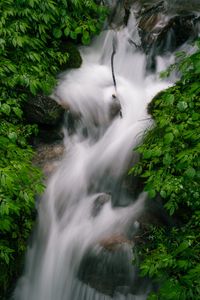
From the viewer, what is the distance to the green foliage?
3.09m

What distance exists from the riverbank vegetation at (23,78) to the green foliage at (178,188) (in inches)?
46.9

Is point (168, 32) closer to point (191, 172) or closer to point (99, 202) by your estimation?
point (99, 202)

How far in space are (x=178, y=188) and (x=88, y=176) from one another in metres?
1.86

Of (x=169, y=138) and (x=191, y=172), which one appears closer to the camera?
(x=191, y=172)

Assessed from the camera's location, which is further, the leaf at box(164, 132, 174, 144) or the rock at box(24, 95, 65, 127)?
the rock at box(24, 95, 65, 127)

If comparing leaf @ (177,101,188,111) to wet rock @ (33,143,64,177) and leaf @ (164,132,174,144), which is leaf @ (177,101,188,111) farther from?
wet rock @ (33,143,64,177)

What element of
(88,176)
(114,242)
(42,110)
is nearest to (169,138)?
(114,242)

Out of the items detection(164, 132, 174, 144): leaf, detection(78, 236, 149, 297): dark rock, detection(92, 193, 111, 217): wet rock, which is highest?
detection(92, 193, 111, 217): wet rock

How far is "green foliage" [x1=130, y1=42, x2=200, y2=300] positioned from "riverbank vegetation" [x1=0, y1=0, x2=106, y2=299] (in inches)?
46.9

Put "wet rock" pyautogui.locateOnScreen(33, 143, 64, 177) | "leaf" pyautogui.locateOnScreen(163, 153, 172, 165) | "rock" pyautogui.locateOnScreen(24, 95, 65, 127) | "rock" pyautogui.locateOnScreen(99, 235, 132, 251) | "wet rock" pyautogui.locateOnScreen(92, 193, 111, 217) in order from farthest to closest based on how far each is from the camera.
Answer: "rock" pyautogui.locateOnScreen(24, 95, 65, 127), "wet rock" pyautogui.locateOnScreen(33, 143, 64, 177), "wet rock" pyautogui.locateOnScreen(92, 193, 111, 217), "rock" pyautogui.locateOnScreen(99, 235, 132, 251), "leaf" pyautogui.locateOnScreen(163, 153, 172, 165)

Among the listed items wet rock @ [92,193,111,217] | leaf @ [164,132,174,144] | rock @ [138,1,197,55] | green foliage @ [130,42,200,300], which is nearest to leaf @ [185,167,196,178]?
green foliage @ [130,42,200,300]

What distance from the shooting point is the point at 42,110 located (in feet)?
18.0

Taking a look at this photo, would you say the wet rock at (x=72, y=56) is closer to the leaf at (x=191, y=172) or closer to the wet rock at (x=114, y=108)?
the wet rock at (x=114, y=108)

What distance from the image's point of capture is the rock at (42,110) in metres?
5.48
